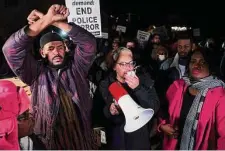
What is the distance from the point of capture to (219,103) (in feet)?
11.6

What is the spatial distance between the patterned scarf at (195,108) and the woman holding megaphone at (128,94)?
36 cm

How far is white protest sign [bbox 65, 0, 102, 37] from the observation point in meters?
3.70

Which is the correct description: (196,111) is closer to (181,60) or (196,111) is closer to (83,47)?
(181,60)

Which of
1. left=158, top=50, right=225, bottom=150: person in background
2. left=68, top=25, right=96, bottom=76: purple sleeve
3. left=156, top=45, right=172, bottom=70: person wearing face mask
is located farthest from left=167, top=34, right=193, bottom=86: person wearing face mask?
left=68, top=25, right=96, bottom=76: purple sleeve

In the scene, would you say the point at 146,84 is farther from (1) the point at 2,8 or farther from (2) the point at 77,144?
(1) the point at 2,8

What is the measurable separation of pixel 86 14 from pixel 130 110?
1.15 meters

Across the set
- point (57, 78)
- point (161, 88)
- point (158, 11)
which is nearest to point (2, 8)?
point (57, 78)

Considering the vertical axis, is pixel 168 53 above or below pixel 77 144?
above

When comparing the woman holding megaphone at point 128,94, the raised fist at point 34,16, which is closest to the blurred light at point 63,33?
the raised fist at point 34,16

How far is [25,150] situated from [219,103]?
1956 mm

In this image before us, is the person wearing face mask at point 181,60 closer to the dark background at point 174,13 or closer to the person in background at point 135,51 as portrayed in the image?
the person in background at point 135,51

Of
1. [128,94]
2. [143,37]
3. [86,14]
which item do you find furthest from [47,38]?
[143,37]

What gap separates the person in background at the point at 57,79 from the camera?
3.33m

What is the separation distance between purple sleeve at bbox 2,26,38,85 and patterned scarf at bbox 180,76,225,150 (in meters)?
1.61
